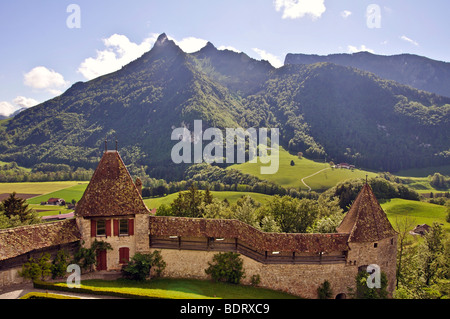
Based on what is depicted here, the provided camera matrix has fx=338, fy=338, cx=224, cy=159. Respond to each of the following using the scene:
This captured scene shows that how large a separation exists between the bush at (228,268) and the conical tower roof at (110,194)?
818 centimetres

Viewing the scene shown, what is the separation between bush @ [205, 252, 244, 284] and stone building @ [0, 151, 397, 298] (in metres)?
0.60

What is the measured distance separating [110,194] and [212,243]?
427 inches

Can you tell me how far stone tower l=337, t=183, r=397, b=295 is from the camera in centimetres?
3225

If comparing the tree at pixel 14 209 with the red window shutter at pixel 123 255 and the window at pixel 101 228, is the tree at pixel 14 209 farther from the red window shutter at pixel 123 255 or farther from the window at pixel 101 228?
the red window shutter at pixel 123 255

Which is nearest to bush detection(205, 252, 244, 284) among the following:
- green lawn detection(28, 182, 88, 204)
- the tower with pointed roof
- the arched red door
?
the tower with pointed roof

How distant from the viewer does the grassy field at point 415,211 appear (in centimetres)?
9581

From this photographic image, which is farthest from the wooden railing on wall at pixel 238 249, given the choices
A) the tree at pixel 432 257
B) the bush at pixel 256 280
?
the tree at pixel 432 257

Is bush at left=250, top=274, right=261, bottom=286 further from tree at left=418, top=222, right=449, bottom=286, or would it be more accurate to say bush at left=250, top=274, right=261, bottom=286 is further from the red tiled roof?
tree at left=418, top=222, right=449, bottom=286

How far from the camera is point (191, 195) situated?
54219 mm

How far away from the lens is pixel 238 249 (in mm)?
32219

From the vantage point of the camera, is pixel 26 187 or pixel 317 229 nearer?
pixel 317 229
